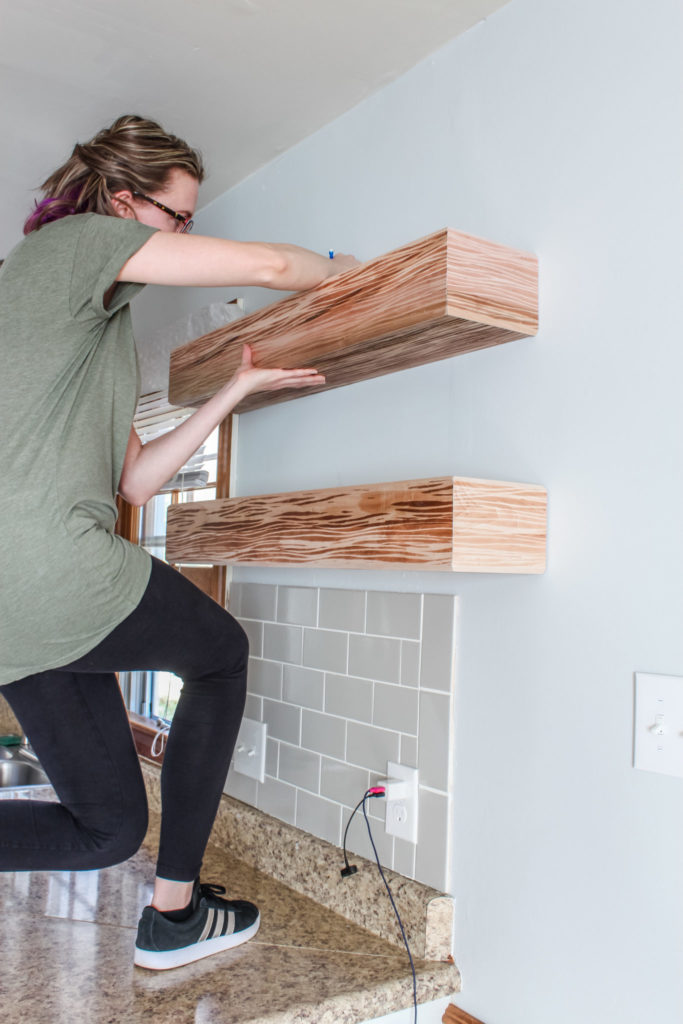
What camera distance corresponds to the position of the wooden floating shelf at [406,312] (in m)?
1.14

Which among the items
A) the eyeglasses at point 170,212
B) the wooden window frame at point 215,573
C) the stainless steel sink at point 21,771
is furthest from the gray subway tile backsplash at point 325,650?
the stainless steel sink at point 21,771

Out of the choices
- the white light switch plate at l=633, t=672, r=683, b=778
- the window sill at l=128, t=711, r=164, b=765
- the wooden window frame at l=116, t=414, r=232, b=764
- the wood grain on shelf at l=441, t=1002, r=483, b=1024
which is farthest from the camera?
the window sill at l=128, t=711, r=164, b=765

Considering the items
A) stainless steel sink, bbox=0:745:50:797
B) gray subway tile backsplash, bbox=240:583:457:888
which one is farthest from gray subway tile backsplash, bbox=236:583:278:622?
stainless steel sink, bbox=0:745:50:797

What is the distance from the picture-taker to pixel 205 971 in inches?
52.1

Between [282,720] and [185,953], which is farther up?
[282,720]

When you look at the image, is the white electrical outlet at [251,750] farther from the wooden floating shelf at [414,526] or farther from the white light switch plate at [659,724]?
the white light switch plate at [659,724]

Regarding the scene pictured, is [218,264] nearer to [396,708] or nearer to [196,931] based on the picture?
[396,708]

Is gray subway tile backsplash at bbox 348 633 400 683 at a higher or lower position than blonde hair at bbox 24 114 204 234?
lower

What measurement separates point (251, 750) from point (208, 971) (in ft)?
1.77

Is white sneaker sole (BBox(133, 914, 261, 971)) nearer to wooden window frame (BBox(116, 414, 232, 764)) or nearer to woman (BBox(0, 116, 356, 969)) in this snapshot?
woman (BBox(0, 116, 356, 969))

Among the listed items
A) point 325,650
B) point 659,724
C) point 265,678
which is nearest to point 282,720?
point 265,678

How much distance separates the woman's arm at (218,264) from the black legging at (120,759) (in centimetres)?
42

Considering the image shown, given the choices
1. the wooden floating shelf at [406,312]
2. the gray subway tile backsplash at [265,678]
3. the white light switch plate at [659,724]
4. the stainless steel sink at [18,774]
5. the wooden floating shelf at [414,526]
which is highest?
the wooden floating shelf at [406,312]

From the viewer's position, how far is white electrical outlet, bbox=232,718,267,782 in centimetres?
179
